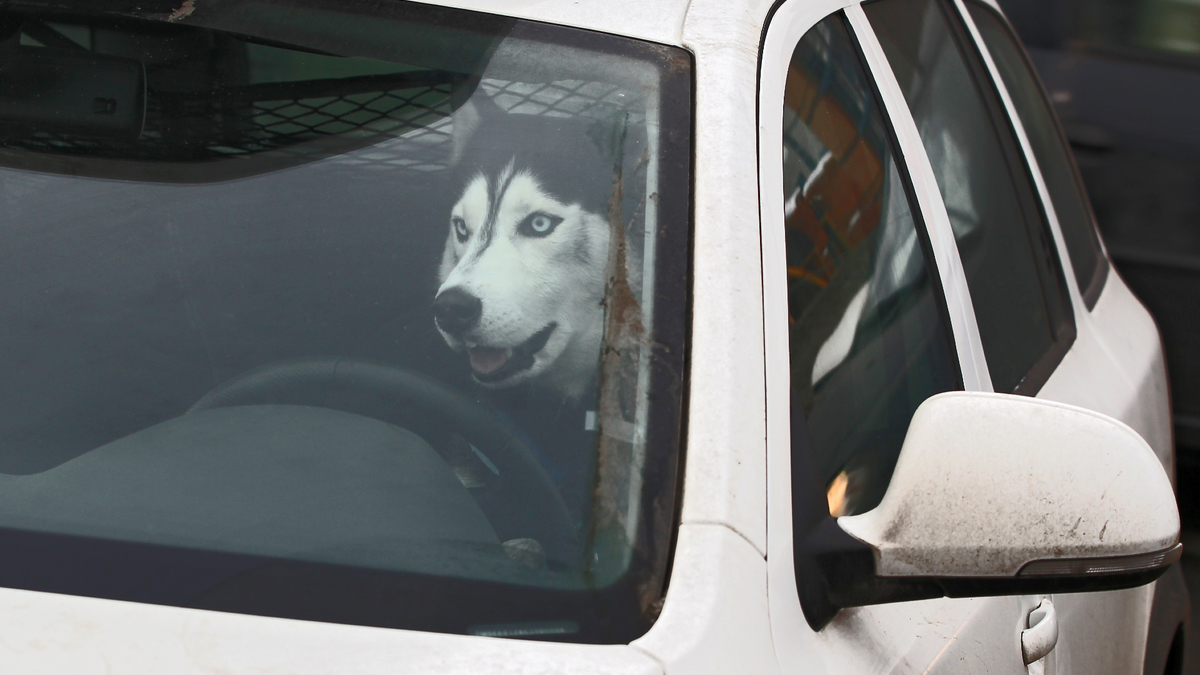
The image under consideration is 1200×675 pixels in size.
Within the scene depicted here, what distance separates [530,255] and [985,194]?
1.12 m

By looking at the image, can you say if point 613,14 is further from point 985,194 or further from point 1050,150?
point 1050,150

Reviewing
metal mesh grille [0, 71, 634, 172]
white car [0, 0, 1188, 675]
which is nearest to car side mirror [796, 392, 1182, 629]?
white car [0, 0, 1188, 675]

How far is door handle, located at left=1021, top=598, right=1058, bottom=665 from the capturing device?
4.72ft

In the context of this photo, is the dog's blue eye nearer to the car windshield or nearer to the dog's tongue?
the car windshield

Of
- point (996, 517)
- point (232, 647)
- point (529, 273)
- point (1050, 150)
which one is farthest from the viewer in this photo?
point (1050, 150)

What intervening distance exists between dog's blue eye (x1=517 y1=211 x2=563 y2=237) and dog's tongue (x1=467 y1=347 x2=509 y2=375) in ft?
0.45

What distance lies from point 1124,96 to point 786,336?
3899 mm

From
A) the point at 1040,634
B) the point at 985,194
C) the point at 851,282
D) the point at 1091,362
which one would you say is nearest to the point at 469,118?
the point at 851,282

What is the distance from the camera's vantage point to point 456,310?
4.08 feet

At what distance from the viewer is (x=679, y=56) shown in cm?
125

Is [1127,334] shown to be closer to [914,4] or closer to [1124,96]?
[914,4]

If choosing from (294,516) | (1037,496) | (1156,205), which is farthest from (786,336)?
(1156,205)

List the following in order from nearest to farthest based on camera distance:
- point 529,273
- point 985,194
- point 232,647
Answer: point 232,647 → point 529,273 → point 985,194

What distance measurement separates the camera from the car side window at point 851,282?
1268 mm
